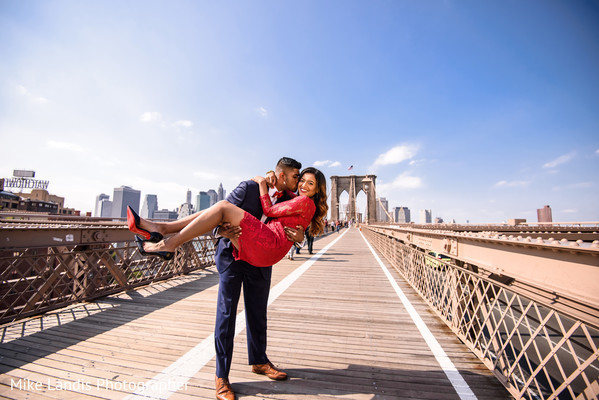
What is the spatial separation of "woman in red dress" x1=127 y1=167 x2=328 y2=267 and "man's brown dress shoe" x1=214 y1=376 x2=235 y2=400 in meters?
0.99

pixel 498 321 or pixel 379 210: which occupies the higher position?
pixel 379 210

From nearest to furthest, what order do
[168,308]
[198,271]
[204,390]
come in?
[204,390], [168,308], [198,271]

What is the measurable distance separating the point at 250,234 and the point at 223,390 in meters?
1.25

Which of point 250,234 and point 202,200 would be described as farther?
point 202,200

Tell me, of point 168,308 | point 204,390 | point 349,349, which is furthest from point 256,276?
point 168,308

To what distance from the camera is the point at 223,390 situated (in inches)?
78.9

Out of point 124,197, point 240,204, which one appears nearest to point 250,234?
point 240,204

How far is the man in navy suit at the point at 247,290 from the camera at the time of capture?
2055mm

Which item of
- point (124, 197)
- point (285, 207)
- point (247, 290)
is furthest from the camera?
point (124, 197)

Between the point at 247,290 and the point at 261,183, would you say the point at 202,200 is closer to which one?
the point at 247,290

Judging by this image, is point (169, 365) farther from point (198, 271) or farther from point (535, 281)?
point (198, 271)

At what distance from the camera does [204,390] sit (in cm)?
212

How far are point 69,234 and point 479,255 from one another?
582cm

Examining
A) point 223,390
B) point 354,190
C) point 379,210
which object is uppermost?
point 354,190
